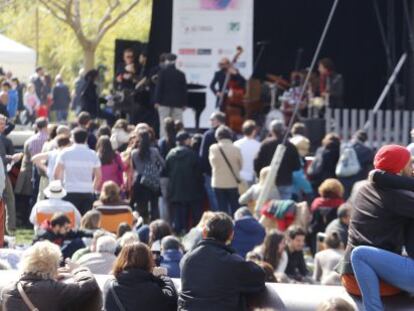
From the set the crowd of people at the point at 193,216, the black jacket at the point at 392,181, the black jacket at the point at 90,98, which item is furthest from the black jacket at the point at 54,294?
the black jacket at the point at 90,98

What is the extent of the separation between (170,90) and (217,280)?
13078 mm

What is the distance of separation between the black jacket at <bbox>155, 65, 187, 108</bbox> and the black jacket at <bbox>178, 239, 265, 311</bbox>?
12905 millimetres

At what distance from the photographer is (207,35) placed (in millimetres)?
22203

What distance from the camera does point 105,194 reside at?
43.6ft

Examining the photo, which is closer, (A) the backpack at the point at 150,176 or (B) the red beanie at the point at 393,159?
(B) the red beanie at the point at 393,159

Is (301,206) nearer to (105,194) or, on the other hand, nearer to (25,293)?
(105,194)

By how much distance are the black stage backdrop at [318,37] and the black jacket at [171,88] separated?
206 cm

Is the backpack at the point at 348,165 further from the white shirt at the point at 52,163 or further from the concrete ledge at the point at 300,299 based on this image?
the concrete ledge at the point at 300,299

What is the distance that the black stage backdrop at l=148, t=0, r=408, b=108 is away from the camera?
74.6 feet

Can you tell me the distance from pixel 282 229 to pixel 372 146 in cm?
634

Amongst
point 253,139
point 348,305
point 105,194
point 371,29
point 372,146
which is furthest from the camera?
point 371,29

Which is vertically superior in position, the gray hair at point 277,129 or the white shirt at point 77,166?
the gray hair at point 277,129

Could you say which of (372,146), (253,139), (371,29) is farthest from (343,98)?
(253,139)

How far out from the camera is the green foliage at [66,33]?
39469 mm
